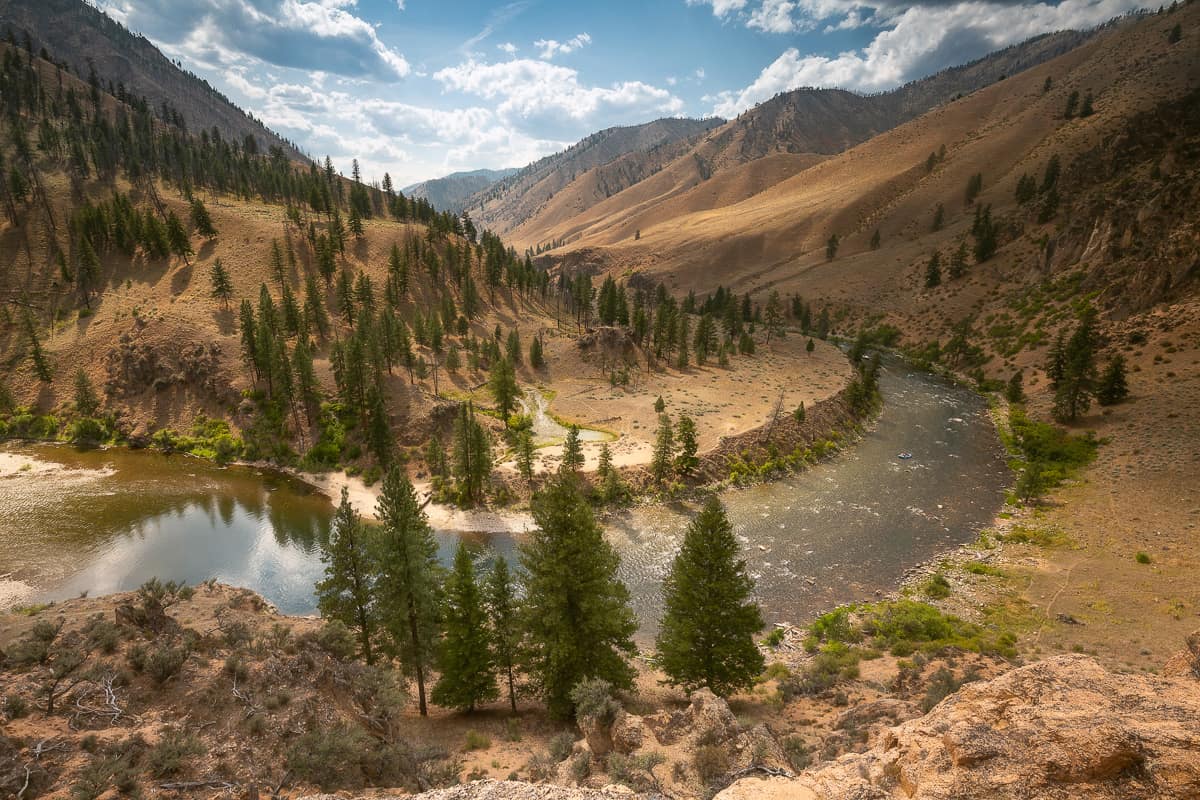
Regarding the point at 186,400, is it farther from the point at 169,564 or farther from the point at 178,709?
the point at 178,709

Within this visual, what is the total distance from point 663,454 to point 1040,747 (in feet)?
140

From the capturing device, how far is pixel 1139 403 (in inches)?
2152

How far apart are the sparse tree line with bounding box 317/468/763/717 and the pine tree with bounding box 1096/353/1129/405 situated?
59459mm

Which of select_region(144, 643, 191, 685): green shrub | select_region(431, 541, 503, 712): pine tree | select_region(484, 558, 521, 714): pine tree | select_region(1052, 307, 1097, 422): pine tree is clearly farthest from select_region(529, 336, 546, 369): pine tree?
select_region(144, 643, 191, 685): green shrub

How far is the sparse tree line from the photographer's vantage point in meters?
22.1

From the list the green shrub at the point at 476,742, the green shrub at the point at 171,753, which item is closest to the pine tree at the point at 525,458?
the green shrub at the point at 476,742

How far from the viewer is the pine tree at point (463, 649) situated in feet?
76.7

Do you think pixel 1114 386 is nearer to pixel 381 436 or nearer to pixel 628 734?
pixel 628 734

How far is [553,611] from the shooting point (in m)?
22.1

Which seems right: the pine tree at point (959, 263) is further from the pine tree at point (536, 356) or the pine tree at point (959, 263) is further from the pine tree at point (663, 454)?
the pine tree at point (663, 454)

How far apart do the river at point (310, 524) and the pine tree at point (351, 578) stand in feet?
40.3

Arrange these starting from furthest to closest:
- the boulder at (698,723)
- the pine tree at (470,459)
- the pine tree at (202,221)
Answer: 1. the pine tree at (202,221)
2. the pine tree at (470,459)
3. the boulder at (698,723)

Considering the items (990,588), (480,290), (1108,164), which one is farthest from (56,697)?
(1108,164)

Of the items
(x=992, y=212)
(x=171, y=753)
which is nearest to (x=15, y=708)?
(x=171, y=753)
